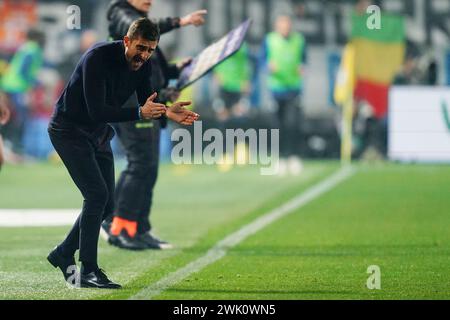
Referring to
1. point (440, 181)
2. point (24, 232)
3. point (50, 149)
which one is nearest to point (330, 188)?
point (440, 181)

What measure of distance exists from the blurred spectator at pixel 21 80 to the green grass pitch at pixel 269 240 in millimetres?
4403

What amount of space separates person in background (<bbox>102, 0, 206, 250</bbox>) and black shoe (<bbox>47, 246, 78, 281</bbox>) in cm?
242

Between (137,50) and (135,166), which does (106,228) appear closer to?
(135,166)

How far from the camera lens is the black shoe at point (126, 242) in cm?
1306

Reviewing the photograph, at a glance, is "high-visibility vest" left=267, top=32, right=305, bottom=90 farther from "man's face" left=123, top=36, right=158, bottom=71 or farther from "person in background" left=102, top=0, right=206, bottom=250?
"man's face" left=123, top=36, right=158, bottom=71

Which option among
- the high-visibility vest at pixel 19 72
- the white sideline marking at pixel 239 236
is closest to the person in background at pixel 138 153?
the white sideline marking at pixel 239 236

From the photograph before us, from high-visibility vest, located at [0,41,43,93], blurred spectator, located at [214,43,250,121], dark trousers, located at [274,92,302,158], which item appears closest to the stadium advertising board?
dark trousers, located at [274,92,302,158]

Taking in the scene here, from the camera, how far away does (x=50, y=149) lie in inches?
1110

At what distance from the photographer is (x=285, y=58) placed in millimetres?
25391

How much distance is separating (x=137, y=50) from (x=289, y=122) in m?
17.3

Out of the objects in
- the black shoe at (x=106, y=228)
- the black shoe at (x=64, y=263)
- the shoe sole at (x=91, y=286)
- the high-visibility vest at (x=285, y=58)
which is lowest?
the black shoe at (x=106, y=228)

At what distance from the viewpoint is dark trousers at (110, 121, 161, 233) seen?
13.2 m

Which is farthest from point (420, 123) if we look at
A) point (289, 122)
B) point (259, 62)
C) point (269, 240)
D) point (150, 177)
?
point (150, 177)

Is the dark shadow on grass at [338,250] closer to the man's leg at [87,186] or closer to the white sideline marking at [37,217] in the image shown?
the man's leg at [87,186]
